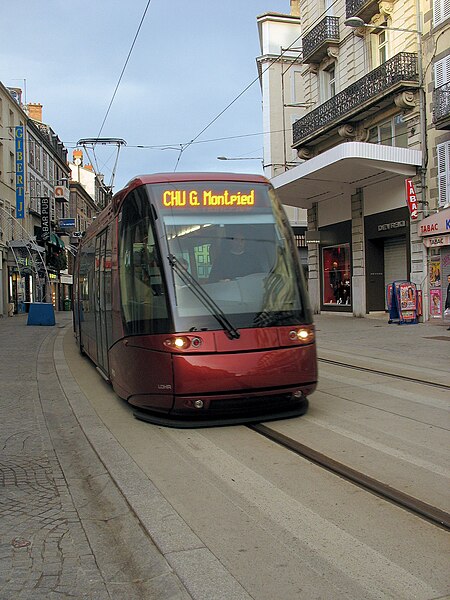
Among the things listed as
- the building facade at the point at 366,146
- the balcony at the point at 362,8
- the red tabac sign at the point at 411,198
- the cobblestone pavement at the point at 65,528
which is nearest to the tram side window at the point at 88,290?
the cobblestone pavement at the point at 65,528

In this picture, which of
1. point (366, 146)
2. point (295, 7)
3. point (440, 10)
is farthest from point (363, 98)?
point (295, 7)

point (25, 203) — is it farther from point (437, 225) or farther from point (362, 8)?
point (437, 225)

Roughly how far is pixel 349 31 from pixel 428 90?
21.8 feet

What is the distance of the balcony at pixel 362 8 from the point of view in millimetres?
23047

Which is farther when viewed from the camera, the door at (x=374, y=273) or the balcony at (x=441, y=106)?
the door at (x=374, y=273)

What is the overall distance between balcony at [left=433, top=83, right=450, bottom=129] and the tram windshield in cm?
1453

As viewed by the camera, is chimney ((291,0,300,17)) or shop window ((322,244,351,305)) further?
chimney ((291,0,300,17))

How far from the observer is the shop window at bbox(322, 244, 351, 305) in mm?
26250

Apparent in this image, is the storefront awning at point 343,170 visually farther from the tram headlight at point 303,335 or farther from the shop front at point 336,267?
the tram headlight at point 303,335

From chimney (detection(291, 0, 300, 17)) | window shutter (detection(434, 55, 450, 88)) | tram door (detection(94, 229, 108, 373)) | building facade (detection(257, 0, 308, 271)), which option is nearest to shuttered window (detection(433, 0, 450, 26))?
window shutter (detection(434, 55, 450, 88))

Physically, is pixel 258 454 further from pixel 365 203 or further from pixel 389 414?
pixel 365 203

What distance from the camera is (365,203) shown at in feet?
79.9

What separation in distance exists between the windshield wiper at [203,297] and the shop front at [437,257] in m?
15.0

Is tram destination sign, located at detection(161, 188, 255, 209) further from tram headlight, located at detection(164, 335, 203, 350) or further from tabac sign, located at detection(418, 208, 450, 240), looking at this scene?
tabac sign, located at detection(418, 208, 450, 240)
